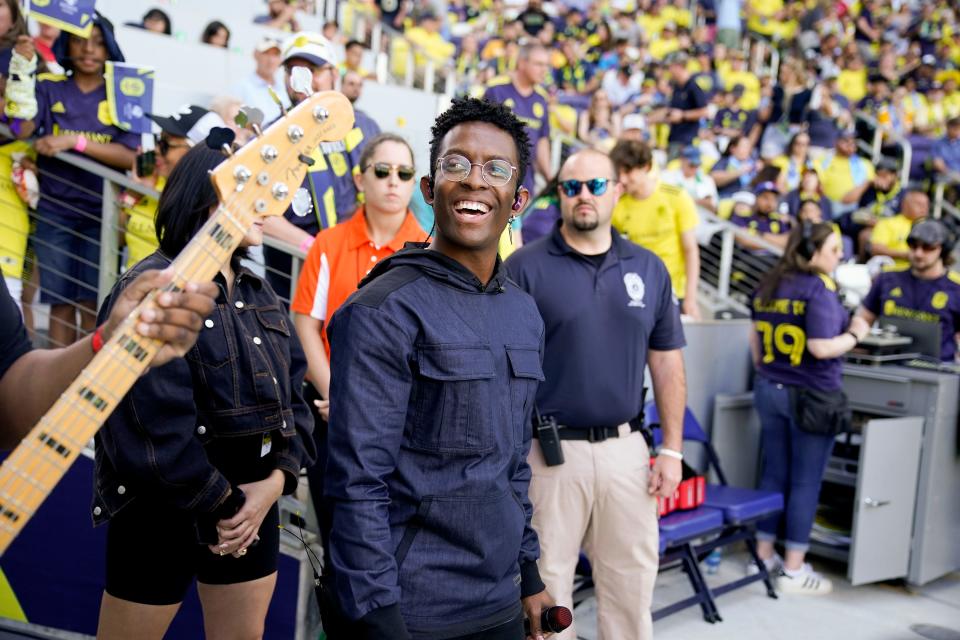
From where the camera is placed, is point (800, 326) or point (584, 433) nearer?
point (584, 433)

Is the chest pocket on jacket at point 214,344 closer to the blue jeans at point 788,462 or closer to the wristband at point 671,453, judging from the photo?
the wristband at point 671,453

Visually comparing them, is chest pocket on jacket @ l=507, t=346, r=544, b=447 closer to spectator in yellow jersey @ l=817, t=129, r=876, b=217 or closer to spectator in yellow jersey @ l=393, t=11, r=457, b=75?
spectator in yellow jersey @ l=817, t=129, r=876, b=217

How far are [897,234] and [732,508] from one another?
583 centimetres

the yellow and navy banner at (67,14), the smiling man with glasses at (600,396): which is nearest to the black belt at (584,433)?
the smiling man with glasses at (600,396)

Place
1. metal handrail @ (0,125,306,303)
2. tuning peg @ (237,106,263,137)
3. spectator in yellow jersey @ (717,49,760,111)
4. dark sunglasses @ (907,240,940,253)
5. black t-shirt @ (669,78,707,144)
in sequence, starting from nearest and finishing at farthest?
1. tuning peg @ (237,106,263,137)
2. metal handrail @ (0,125,306,303)
3. dark sunglasses @ (907,240,940,253)
4. black t-shirt @ (669,78,707,144)
5. spectator in yellow jersey @ (717,49,760,111)

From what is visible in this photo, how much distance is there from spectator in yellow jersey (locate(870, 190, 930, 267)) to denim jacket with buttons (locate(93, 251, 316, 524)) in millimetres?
7842

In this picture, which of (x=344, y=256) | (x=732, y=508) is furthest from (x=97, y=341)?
(x=732, y=508)

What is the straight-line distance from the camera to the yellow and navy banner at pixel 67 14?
13.8 ft

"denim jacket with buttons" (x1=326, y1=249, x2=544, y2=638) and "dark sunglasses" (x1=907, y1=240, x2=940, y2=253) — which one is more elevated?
"dark sunglasses" (x1=907, y1=240, x2=940, y2=253)

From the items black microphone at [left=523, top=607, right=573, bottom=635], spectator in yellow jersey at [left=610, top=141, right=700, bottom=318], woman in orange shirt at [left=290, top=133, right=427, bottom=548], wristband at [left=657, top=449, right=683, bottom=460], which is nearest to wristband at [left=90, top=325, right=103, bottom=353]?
black microphone at [left=523, top=607, right=573, bottom=635]

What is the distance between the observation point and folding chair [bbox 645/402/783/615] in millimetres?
4844

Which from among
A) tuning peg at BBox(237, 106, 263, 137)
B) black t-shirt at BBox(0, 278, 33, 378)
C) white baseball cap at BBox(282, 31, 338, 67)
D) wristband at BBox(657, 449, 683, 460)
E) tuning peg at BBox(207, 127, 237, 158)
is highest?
white baseball cap at BBox(282, 31, 338, 67)

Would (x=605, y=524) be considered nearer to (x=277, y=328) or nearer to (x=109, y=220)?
(x=277, y=328)

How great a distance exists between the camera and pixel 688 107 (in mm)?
12742
